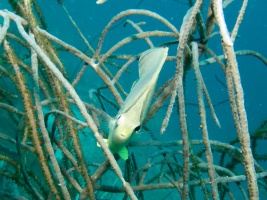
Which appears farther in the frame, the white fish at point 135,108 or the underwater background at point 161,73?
the underwater background at point 161,73

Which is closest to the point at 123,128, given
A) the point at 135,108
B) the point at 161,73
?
the point at 135,108

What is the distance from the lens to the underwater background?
8174 millimetres

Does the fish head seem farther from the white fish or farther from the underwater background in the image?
the underwater background

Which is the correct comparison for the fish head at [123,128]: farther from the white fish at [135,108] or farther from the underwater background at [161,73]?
the underwater background at [161,73]

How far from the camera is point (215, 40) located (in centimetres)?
7494

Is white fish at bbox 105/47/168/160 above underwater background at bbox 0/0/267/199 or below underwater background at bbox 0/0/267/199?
below

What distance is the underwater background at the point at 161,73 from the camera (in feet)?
26.8

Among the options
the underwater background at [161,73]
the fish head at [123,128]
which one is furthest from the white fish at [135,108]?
the underwater background at [161,73]

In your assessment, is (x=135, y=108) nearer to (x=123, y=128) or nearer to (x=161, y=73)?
(x=123, y=128)

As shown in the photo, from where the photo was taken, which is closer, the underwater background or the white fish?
the white fish

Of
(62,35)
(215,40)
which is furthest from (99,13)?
(62,35)

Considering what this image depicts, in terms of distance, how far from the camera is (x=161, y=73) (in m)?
17.6

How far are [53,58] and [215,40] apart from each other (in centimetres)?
7837

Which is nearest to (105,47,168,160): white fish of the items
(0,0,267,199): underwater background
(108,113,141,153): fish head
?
(108,113,141,153): fish head
